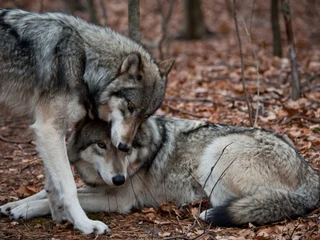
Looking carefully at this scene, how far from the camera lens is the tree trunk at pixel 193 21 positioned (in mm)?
16156

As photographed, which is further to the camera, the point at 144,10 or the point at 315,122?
the point at 144,10

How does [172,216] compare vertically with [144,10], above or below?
below

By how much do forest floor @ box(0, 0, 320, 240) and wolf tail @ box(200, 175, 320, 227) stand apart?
8 cm

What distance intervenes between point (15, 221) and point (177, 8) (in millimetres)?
17684

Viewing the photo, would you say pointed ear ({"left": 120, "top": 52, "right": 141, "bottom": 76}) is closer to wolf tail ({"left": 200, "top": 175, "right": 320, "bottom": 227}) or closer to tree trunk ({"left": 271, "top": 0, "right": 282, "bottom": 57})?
wolf tail ({"left": 200, "top": 175, "right": 320, "bottom": 227})

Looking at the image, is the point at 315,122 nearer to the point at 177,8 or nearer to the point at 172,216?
the point at 172,216

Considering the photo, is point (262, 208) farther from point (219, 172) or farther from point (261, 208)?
point (219, 172)

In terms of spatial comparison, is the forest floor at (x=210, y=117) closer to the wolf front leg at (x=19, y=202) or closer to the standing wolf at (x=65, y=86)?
the wolf front leg at (x=19, y=202)

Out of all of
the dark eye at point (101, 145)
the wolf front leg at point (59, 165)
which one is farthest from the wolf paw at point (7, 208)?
the dark eye at point (101, 145)

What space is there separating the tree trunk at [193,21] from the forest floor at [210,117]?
334mm

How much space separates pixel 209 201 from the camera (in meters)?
5.22

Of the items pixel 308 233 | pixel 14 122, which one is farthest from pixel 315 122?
pixel 14 122

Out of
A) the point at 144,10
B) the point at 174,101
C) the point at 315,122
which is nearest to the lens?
the point at 315,122

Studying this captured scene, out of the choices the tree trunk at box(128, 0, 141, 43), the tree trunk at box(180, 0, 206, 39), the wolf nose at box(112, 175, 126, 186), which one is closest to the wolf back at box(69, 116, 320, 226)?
the wolf nose at box(112, 175, 126, 186)
